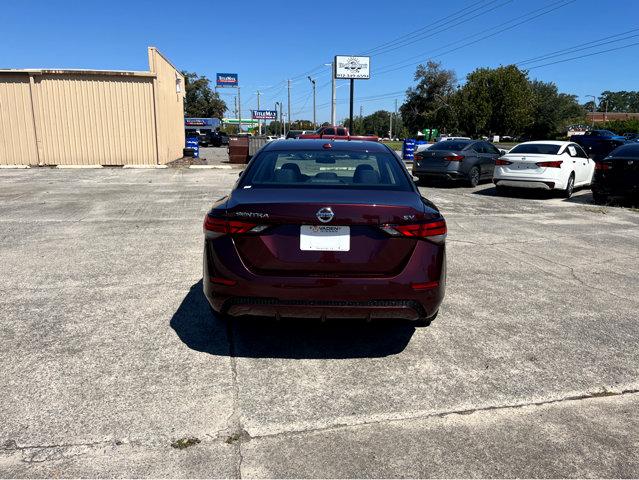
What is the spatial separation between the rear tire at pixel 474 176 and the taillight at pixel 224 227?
13443mm

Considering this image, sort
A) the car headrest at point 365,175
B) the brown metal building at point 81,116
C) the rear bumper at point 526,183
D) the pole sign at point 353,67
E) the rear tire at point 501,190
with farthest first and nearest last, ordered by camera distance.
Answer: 1. the pole sign at point 353,67
2. the brown metal building at point 81,116
3. the rear tire at point 501,190
4. the rear bumper at point 526,183
5. the car headrest at point 365,175

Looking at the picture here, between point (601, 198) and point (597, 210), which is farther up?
point (601, 198)

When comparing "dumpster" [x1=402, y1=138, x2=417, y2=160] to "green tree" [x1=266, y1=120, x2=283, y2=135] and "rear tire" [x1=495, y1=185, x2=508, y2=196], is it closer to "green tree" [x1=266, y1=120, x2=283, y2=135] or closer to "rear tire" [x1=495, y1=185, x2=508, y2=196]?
"rear tire" [x1=495, y1=185, x2=508, y2=196]

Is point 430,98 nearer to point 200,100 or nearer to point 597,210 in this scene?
point 200,100

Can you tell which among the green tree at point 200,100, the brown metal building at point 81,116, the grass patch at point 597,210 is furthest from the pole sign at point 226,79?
the grass patch at point 597,210

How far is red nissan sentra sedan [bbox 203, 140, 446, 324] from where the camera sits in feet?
11.3

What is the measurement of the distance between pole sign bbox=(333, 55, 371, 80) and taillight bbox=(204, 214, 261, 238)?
1925 inches

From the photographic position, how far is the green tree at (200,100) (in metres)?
93.0

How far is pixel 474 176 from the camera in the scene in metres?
16.2

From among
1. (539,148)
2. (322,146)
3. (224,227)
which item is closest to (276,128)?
(539,148)

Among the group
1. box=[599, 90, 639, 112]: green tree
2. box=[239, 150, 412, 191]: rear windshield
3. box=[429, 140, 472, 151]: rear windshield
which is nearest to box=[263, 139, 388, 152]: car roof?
box=[239, 150, 412, 191]: rear windshield

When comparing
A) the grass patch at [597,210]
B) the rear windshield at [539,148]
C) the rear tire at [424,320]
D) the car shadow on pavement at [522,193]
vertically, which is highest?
the rear windshield at [539,148]

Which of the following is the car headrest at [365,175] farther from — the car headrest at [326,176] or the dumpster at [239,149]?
the dumpster at [239,149]

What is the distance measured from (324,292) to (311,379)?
0.61 m
